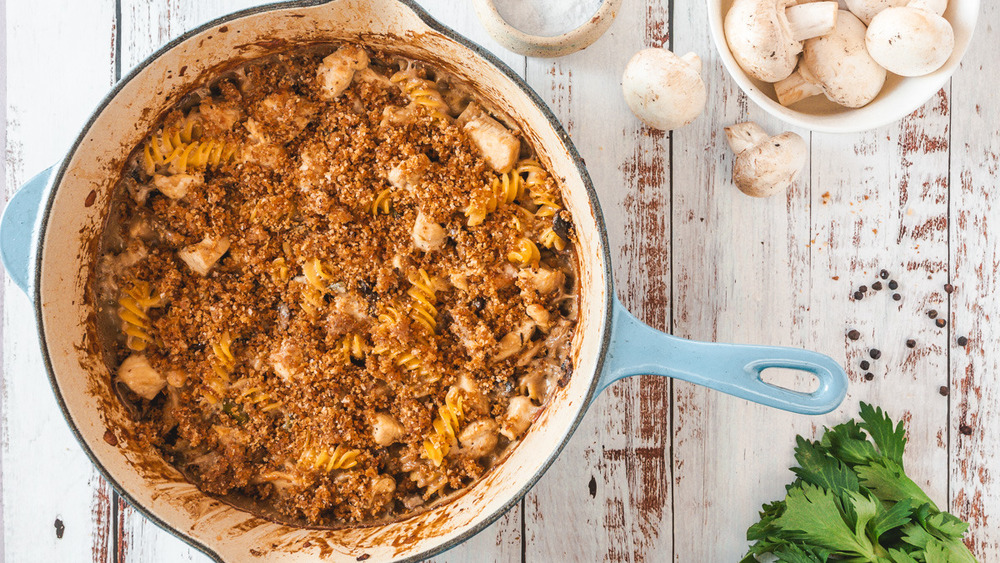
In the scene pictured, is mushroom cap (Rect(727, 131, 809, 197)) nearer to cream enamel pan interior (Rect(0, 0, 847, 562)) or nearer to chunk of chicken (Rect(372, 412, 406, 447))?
cream enamel pan interior (Rect(0, 0, 847, 562))

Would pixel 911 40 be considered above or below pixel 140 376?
above

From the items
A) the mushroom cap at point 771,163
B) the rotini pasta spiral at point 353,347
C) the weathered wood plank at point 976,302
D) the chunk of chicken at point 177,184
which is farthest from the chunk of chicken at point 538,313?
the weathered wood plank at point 976,302

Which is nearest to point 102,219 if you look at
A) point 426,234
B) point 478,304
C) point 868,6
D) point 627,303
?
point 426,234

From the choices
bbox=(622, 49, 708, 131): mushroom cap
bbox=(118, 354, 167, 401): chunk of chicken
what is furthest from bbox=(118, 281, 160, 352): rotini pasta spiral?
bbox=(622, 49, 708, 131): mushroom cap

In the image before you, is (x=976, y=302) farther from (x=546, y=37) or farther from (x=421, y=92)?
(x=421, y=92)

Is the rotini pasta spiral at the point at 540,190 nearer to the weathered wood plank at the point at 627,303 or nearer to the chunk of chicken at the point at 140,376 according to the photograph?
the weathered wood plank at the point at 627,303

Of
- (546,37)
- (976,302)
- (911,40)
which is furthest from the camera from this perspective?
(976,302)
